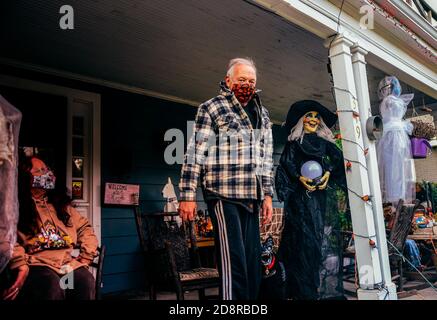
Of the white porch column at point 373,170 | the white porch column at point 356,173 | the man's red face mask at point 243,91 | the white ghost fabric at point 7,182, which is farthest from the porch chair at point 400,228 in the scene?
the white ghost fabric at point 7,182

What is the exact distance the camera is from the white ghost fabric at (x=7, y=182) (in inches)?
66.3

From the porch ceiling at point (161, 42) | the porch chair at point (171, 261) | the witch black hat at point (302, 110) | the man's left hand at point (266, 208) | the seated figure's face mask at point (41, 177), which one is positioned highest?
the porch ceiling at point (161, 42)

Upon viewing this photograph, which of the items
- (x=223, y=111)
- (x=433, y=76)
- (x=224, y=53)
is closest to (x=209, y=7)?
(x=224, y=53)

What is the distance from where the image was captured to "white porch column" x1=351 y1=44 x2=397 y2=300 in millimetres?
3090

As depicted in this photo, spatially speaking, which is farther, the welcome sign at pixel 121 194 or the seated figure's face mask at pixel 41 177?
the welcome sign at pixel 121 194

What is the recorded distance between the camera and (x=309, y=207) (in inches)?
128

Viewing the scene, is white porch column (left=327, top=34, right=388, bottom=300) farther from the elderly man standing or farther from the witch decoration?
the elderly man standing

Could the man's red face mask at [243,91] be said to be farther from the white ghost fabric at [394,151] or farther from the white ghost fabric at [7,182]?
the white ghost fabric at [394,151]

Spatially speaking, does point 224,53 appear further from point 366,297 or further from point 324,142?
point 366,297

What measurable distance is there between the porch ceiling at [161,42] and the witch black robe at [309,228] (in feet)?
3.60

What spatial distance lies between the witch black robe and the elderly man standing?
85 centimetres

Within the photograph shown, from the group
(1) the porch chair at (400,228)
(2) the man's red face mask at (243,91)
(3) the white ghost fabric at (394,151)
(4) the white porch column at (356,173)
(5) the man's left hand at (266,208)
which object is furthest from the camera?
(3) the white ghost fabric at (394,151)

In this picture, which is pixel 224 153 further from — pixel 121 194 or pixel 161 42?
pixel 121 194

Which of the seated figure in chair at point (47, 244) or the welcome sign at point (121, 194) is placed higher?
the welcome sign at point (121, 194)
